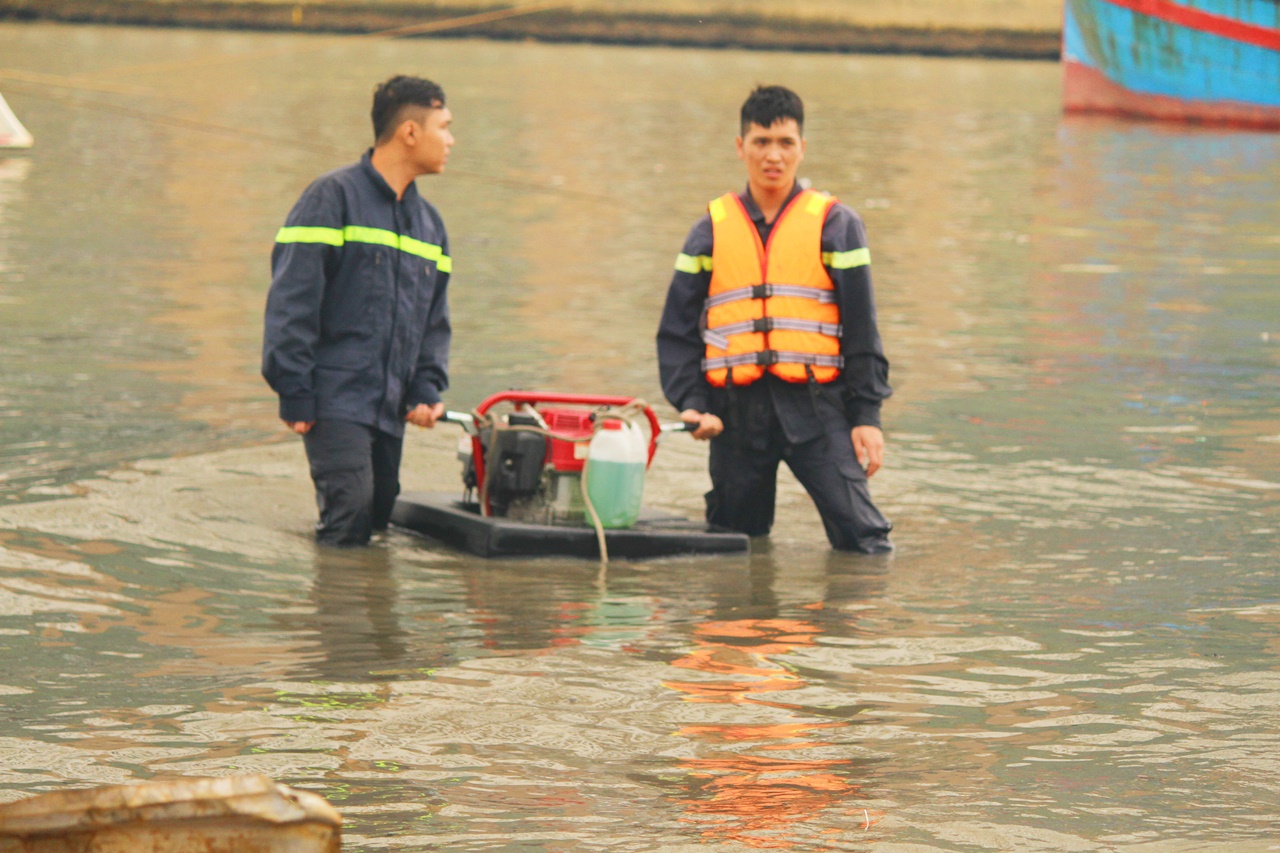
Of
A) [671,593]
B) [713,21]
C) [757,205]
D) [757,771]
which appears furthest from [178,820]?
[713,21]

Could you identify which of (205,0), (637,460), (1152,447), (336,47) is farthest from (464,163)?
(205,0)

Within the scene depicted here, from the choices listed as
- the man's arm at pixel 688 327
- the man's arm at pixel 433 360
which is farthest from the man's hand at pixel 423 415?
the man's arm at pixel 688 327

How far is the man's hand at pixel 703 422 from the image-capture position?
6859 mm

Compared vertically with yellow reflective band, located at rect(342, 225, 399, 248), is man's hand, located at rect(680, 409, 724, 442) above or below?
below

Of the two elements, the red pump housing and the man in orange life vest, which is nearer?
the man in orange life vest

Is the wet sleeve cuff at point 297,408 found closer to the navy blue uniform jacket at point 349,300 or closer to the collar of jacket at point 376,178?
the navy blue uniform jacket at point 349,300

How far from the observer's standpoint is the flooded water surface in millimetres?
4570

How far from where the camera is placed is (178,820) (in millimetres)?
3125

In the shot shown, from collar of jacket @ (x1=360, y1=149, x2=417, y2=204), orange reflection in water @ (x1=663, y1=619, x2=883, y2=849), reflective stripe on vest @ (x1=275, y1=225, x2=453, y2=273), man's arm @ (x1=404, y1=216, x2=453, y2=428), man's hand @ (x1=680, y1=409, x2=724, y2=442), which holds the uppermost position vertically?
collar of jacket @ (x1=360, y1=149, x2=417, y2=204)

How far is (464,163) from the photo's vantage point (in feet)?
77.6

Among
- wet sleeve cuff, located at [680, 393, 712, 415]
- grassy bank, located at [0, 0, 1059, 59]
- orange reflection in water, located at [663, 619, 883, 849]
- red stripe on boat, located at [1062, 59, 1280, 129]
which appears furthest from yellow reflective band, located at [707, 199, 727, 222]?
grassy bank, located at [0, 0, 1059, 59]

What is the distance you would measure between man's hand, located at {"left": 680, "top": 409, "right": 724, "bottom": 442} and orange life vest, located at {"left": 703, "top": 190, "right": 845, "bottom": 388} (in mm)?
171

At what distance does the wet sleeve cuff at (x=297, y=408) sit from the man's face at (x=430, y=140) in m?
0.90

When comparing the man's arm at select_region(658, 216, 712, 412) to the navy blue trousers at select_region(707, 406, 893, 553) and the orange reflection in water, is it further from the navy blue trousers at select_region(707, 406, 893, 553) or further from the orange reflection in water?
the orange reflection in water
